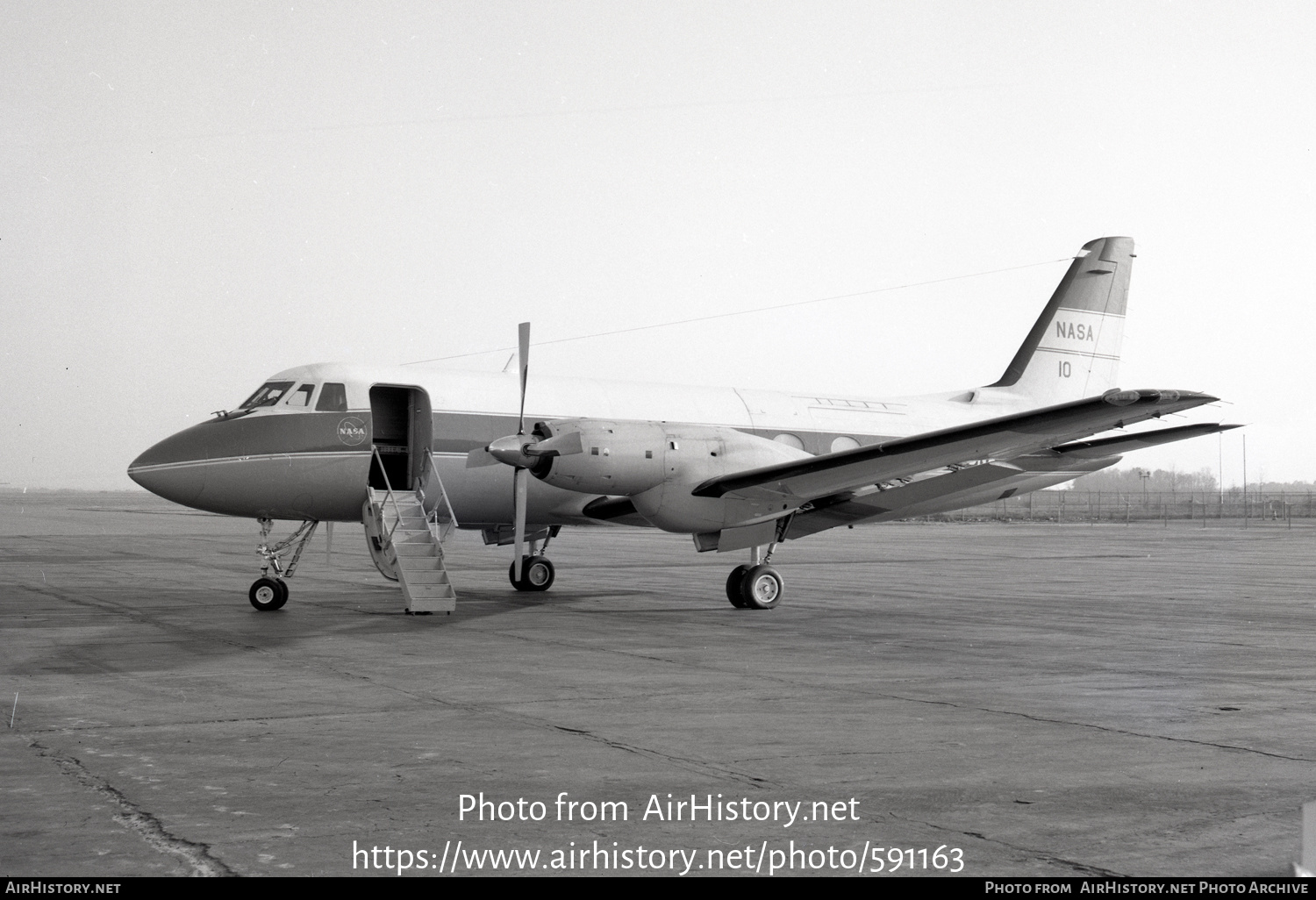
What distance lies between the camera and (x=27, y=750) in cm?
667

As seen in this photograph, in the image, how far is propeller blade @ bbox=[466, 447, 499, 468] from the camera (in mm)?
17703

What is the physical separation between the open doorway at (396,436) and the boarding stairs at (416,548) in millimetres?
862

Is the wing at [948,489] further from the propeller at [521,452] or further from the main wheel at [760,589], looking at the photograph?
the propeller at [521,452]

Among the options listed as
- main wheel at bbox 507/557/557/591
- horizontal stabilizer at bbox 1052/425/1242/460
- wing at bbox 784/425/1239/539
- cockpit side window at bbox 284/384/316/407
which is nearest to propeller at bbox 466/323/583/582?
main wheel at bbox 507/557/557/591

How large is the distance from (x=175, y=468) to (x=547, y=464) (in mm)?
→ 5088

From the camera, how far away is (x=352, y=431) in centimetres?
1684

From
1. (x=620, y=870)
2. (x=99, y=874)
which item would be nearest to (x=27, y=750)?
(x=99, y=874)

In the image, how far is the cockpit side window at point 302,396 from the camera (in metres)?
16.8

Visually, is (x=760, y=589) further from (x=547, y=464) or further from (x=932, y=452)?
(x=547, y=464)

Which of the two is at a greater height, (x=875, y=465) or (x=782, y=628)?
(x=875, y=465)

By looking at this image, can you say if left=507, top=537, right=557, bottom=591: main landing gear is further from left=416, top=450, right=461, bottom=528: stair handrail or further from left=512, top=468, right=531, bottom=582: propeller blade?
left=512, top=468, right=531, bottom=582: propeller blade

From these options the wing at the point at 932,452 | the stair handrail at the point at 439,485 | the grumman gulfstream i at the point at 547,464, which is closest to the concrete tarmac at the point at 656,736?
the grumman gulfstream i at the point at 547,464

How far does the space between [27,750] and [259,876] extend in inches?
122

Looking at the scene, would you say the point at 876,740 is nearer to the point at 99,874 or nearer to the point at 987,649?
the point at 99,874
